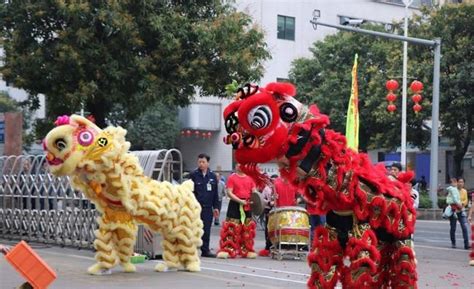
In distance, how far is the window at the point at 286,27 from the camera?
43156 millimetres

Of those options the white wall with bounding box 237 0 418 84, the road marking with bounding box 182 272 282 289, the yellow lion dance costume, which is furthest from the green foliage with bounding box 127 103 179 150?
the road marking with bounding box 182 272 282 289

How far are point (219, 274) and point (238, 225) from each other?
262 cm

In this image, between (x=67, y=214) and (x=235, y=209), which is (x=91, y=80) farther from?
(x=235, y=209)

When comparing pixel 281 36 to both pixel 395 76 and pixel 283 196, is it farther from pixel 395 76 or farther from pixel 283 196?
pixel 283 196

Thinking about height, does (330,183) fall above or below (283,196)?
above

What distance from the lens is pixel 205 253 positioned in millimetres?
13969

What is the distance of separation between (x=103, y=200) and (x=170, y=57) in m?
7.41

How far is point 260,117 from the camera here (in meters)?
6.38

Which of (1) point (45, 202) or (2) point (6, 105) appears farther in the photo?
(2) point (6, 105)

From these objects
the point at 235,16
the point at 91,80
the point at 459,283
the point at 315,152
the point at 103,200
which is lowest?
the point at 459,283

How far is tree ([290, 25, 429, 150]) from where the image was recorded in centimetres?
3319

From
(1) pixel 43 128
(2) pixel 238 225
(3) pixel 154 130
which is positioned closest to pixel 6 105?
(3) pixel 154 130

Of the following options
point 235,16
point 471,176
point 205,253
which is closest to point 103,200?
point 205,253

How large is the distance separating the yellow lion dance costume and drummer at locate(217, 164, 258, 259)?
2312 millimetres
